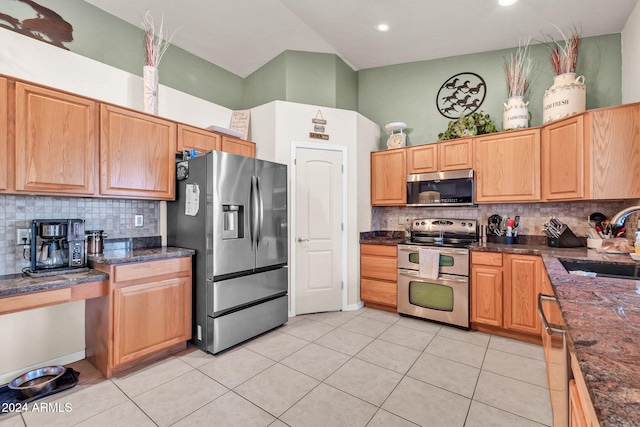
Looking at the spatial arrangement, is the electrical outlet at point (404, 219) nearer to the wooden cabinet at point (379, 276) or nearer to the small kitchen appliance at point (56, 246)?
the wooden cabinet at point (379, 276)

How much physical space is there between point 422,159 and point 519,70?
4.52 ft

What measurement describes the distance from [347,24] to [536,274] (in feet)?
10.6

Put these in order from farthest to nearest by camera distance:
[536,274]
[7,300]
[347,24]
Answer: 1. [347,24]
2. [536,274]
3. [7,300]

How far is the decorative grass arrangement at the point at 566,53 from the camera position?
2797mm

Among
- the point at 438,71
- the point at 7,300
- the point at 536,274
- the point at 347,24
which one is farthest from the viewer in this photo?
the point at 438,71

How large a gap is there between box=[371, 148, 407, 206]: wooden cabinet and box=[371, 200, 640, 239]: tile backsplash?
1.17ft

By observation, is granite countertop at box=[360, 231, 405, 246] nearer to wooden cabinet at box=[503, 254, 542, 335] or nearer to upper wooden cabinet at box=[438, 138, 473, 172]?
upper wooden cabinet at box=[438, 138, 473, 172]

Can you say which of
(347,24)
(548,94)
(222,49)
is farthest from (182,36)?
(548,94)

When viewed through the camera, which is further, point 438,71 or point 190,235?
point 438,71

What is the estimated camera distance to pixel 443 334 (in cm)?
292

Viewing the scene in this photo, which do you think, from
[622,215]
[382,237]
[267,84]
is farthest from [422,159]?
[267,84]

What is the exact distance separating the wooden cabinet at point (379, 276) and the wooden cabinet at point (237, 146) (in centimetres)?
191

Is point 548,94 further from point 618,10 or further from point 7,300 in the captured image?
Answer: point 7,300

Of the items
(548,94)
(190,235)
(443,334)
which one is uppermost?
(548,94)
